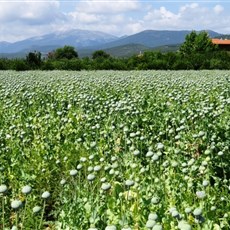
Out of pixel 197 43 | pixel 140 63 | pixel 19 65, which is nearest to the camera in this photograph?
pixel 19 65

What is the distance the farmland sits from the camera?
372 centimetres

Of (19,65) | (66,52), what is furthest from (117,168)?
(66,52)

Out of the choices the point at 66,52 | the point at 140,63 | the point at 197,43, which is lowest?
the point at 66,52

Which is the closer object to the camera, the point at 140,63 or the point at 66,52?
the point at 140,63

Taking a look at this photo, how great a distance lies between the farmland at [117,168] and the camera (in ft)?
12.2

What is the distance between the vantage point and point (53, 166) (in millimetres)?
5965

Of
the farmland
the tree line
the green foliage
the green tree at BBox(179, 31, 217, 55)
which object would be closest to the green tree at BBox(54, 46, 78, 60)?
the green tree at BBox(179, 31, 217, 55)

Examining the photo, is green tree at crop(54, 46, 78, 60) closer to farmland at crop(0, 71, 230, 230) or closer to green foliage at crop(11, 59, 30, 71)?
green foliage at crop(11, 59, 30, 71)

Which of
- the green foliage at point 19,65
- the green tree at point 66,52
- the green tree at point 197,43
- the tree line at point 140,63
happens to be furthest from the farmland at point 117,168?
the green tree at point 66,52

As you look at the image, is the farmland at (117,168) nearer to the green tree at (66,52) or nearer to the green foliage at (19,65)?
the green foliage at (19,65)

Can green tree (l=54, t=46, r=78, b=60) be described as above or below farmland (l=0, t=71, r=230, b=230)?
below

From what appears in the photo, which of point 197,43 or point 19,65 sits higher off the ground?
point 19,65

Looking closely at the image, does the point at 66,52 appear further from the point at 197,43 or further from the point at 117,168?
the point at 117,168

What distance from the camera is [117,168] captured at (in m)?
5.00
